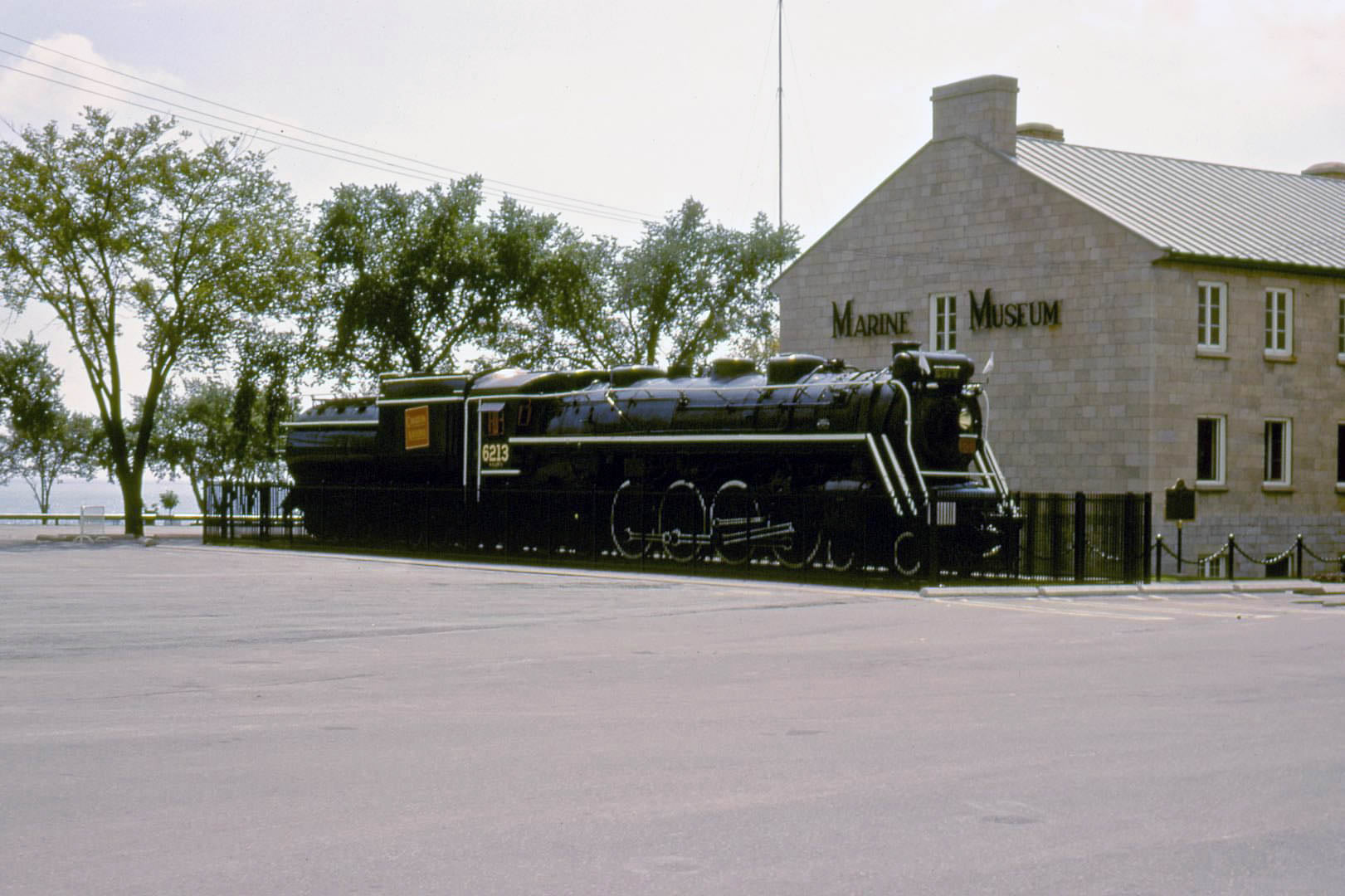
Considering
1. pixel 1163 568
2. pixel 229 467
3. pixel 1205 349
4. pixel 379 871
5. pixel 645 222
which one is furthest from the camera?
pixel 229 467

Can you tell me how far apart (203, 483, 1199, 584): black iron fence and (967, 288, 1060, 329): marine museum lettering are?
9343 mm

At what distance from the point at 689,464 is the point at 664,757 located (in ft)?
63.7

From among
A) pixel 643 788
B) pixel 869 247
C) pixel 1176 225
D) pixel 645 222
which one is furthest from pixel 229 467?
pixel 643 788

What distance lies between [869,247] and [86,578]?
22029 millimetres

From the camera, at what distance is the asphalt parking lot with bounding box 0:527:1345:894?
18.6 ft

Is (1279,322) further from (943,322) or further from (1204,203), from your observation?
(943,322)

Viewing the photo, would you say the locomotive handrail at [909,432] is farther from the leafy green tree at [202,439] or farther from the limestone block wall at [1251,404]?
the leafy green tree at [202,439]

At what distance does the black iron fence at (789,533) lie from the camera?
22.8 m

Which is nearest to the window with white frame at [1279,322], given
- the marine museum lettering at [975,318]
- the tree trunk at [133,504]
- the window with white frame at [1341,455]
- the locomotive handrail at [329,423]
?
the window with white frame at [1341,455]

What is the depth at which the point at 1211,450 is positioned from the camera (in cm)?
3406

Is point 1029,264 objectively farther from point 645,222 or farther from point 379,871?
point 379,871

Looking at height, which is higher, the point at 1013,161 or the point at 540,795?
the point at 1013,161

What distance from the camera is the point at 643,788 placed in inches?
278

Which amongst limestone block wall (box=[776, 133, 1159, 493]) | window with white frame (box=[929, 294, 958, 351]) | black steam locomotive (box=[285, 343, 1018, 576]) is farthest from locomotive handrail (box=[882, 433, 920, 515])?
window with white frame (box=[929, 294, 958, 351])
